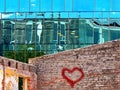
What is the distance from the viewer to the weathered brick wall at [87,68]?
19.7 metres

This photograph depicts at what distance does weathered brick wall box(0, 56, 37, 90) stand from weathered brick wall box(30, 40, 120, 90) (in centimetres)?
57

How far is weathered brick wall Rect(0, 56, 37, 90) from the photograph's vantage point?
17.0 meters

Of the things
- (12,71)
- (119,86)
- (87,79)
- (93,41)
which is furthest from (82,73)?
(93,41)

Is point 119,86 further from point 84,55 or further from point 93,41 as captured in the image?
point 93,41

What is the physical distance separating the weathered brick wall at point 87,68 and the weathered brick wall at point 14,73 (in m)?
0.57

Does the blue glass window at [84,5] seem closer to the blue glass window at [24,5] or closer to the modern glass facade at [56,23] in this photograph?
the modern glass facade at [56,23]

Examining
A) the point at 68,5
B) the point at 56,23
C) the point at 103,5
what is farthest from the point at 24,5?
the point at 103,5

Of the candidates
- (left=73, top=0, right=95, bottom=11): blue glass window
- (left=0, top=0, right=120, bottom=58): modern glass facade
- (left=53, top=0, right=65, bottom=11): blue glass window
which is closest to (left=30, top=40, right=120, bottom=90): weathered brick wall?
(left=0, top=0, right=120, bottom=58): modern glass facade

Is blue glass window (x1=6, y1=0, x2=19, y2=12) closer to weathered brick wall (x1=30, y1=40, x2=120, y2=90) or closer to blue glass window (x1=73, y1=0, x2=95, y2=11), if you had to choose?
blue glass window (x1=73, y1=0, x2=95, y2=11)

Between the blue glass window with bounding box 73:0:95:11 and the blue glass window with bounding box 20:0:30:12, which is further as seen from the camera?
the blue glass window with bounding box 20:0:30:12

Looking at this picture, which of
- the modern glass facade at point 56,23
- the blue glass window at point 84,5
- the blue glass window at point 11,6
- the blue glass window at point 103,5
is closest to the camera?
the modern glass facade at point 56,23

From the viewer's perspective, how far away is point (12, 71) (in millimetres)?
17906

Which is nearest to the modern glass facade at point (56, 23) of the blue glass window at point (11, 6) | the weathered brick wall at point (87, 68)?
the blue glass window at point (11, 6)

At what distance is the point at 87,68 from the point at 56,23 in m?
23.4
